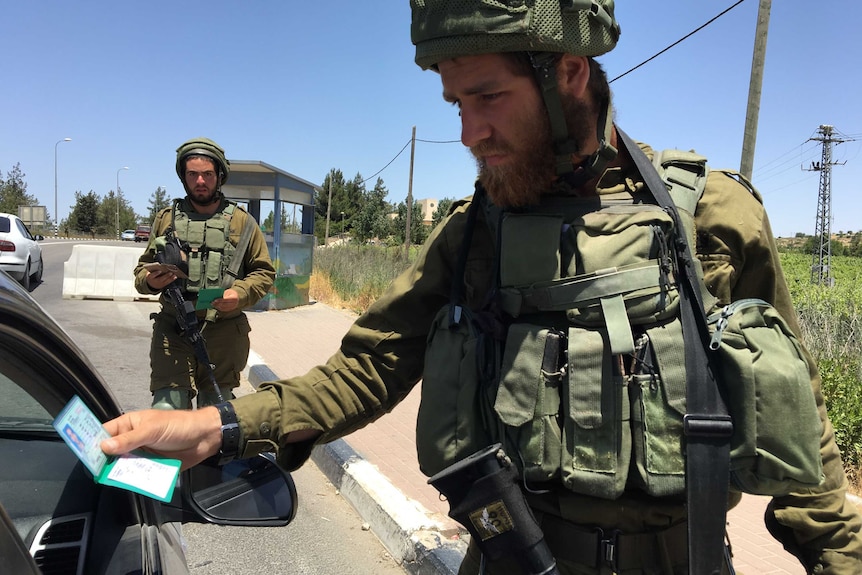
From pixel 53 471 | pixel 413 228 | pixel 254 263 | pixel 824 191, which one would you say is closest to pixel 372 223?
pixel 413 228

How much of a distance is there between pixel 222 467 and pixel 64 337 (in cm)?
53

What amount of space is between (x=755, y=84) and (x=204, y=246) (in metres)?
5.55

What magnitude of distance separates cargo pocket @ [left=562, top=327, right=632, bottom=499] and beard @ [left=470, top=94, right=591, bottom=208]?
0.36m

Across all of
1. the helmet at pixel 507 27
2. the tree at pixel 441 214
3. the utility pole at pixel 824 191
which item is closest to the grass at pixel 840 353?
the tree at pixel 441 214

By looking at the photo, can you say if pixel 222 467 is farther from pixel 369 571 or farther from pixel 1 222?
pixel 1 222

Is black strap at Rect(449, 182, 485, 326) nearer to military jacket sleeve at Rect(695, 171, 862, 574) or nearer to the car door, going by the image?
military jacket sleeve at Rect(695, 171, 862, 574)

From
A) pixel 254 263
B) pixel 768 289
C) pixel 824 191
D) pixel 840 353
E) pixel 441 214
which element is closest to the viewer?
pixel 768 289

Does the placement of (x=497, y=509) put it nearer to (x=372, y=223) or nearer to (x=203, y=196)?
(x=203, y=196)

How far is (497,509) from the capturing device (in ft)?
3.90

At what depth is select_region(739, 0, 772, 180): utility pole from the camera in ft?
19.9

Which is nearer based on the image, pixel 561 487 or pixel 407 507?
Result: pixel 561 487

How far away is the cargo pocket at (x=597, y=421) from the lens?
3.80 feet

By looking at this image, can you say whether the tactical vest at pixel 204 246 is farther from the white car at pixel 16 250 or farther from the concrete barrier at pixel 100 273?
the white car at pixel 16 250

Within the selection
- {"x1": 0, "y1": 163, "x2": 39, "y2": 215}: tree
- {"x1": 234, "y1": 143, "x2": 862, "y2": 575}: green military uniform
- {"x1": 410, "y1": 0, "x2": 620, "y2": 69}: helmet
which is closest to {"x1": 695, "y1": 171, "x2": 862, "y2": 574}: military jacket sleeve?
{"x1": 234, "y1": 143, "x2": 862, "y2": 575}: green military uniform
